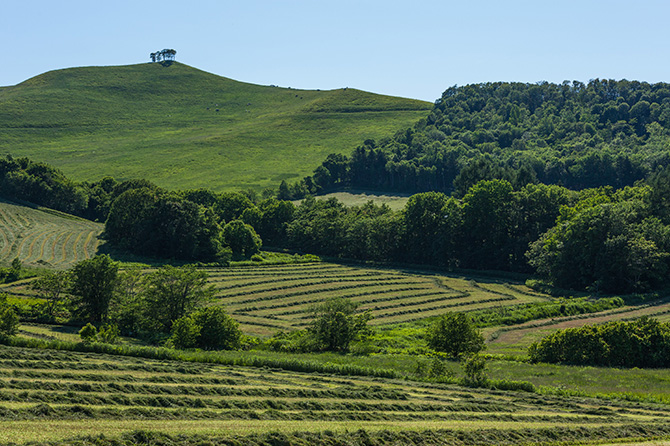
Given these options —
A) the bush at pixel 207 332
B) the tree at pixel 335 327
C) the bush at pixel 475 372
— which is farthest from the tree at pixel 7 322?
the bush at pixel 475 372

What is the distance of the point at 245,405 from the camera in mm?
39969

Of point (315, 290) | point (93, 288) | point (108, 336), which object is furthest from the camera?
point (315, 290)

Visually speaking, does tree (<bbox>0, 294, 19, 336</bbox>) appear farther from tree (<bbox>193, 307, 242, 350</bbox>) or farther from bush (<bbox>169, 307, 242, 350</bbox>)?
tree (<bbox>193, 307, 242, 350</bbox>)

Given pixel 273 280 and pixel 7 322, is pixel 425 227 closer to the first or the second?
pixel 273 280

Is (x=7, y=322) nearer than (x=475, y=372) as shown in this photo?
No

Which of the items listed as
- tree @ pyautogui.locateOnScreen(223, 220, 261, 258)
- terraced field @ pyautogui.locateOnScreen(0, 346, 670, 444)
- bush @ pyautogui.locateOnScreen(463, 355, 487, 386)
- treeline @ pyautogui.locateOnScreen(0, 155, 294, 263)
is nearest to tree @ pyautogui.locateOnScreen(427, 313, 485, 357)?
bush @ pyautogui.locateOnScreen(463, 355, 487, 386)

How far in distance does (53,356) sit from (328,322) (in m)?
29.7

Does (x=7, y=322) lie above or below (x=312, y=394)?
above

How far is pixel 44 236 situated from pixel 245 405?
109 metres

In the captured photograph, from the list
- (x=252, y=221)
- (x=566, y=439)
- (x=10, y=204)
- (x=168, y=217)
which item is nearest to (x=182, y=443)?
(x=566, y=439)

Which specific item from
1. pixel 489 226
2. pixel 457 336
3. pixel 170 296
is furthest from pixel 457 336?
pixel 489 226

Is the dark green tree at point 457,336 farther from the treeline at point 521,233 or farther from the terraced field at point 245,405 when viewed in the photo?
the treeline at point 521,233

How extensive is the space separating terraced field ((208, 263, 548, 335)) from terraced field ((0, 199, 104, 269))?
28028 mm

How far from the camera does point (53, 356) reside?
164ft
